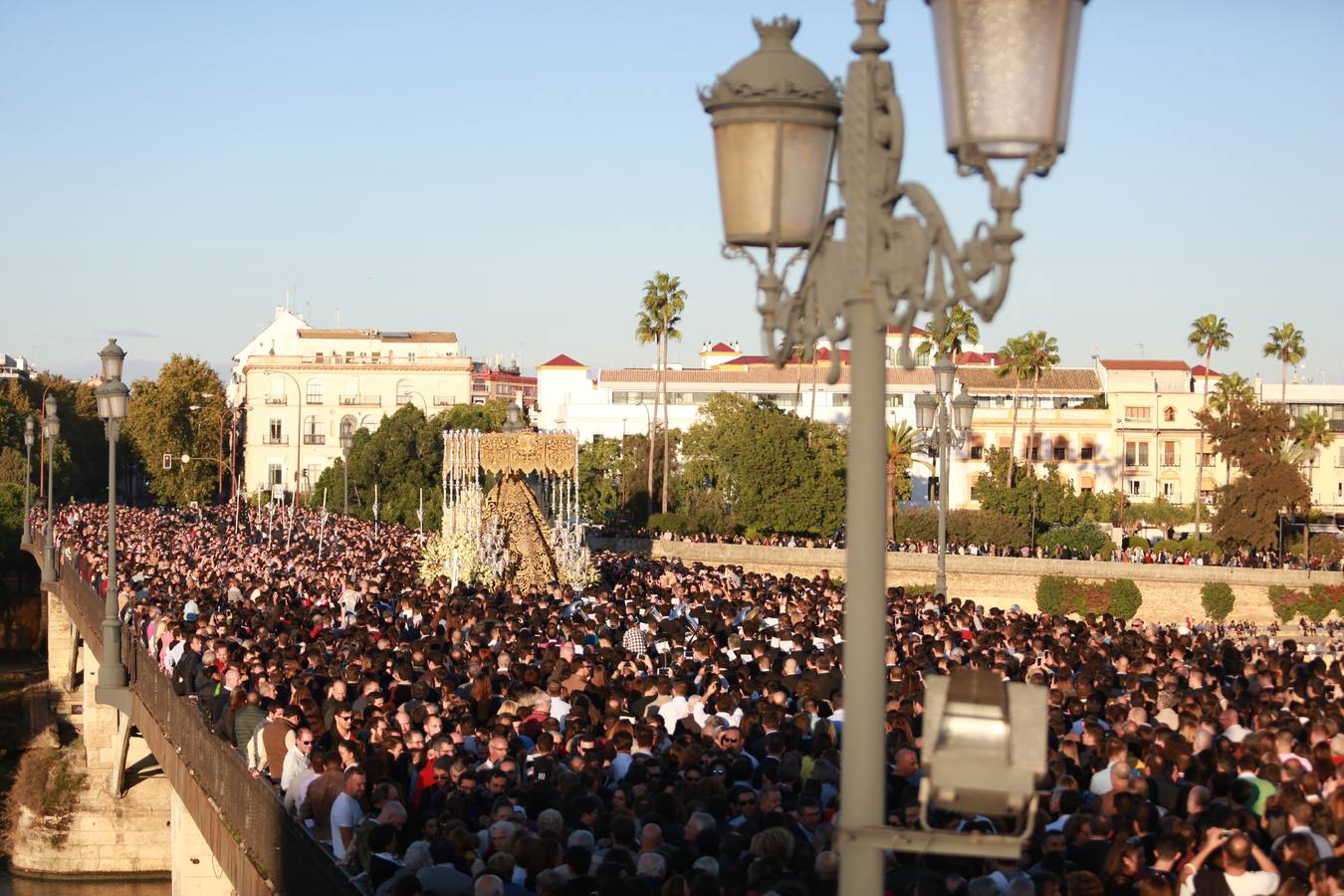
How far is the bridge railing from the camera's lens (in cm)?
1066

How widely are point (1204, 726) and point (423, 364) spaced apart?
89.7m

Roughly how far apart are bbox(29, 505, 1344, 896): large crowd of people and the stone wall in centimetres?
2738

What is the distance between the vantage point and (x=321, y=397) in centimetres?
9900

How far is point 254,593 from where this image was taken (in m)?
26.0

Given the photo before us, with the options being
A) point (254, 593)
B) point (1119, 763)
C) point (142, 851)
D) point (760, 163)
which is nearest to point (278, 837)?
point (1119, 763)

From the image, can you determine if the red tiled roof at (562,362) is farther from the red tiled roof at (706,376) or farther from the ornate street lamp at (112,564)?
the ornate street lamp at (112,564)

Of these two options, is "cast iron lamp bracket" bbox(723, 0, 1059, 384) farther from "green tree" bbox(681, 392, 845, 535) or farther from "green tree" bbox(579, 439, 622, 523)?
"green tree" bbox(579, 439, 622, 523)

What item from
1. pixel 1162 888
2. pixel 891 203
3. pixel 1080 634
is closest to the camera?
pixel 891 203

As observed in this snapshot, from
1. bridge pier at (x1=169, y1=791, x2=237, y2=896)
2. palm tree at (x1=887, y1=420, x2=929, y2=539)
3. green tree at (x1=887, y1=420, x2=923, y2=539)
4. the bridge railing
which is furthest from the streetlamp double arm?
palm tree at (x1=887, y1=420, x2=929, y2=539)

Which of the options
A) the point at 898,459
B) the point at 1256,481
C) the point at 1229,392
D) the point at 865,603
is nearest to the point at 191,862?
the point at 865,603

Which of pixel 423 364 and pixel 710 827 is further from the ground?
pixel 423 364

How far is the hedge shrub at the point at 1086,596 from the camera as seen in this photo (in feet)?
161

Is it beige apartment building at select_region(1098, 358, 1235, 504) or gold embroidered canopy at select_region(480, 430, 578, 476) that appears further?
beige apartment building at select_region(1098, 358, 1235, 504)

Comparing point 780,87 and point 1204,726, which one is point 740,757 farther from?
→ point 780,87
